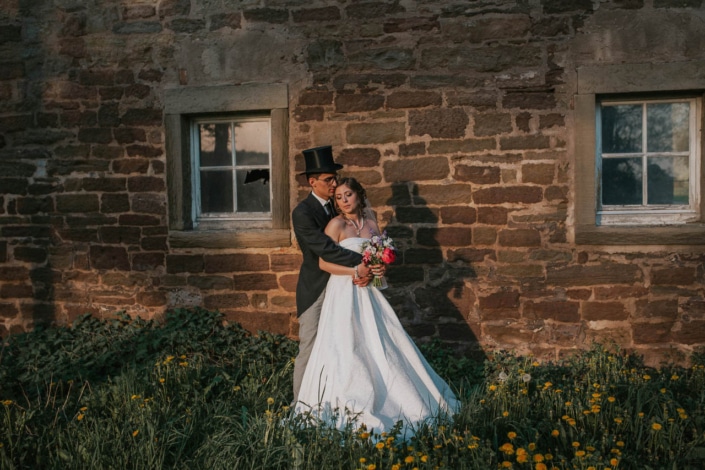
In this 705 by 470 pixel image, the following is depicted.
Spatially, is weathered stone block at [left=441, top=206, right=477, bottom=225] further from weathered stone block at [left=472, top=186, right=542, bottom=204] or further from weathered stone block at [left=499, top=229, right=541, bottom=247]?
weathered stone block at [left=499, top=229, right=541, bottom=247]

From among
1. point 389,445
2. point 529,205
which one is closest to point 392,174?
point 529,205

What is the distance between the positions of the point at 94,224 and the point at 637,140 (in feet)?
17.6

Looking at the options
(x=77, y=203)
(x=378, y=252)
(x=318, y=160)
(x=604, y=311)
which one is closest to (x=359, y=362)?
(x=378, y=252)

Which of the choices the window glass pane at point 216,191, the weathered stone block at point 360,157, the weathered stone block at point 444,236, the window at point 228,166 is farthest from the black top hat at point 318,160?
the window glass pane at point 216,191

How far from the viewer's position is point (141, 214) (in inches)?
237

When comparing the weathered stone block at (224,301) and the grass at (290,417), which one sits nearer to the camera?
the grass at (290,417)

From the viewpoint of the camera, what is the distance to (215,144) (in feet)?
20.0

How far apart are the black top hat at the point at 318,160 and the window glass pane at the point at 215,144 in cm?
181

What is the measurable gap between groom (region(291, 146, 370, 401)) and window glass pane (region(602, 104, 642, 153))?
270cm

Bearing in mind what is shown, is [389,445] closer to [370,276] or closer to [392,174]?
[370,276]

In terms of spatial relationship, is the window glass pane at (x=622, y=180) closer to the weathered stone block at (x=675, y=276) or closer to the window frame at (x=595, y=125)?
the window frame at (x=595, y=125)

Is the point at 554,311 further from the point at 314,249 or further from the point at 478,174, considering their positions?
the point at 314,249

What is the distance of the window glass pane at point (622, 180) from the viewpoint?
5.51 metres

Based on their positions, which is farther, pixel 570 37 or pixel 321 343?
pixel 570 37
